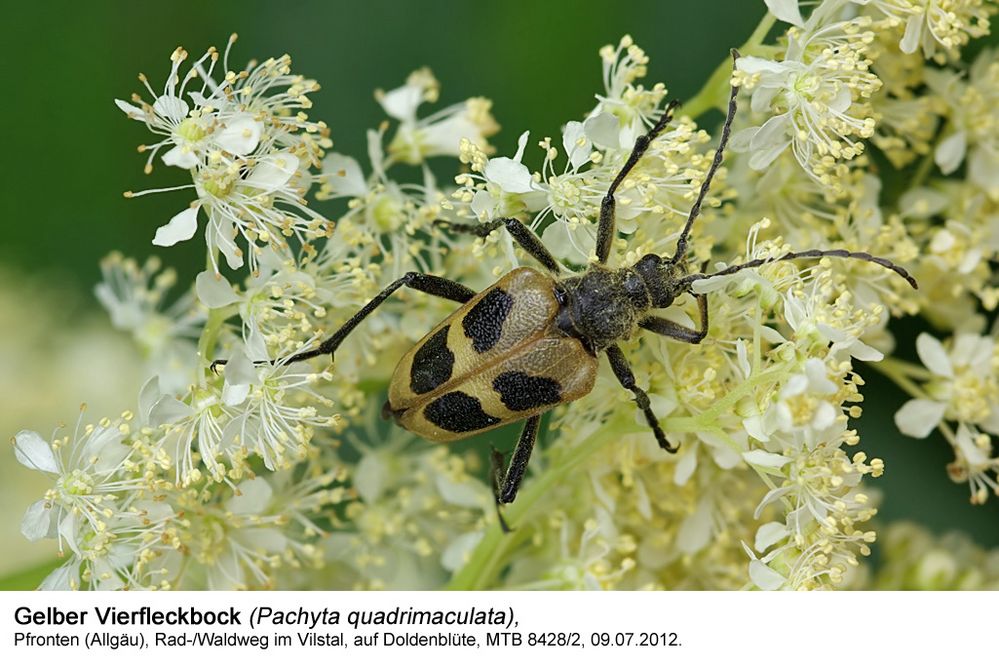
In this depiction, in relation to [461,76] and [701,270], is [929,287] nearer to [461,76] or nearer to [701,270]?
[701,270]

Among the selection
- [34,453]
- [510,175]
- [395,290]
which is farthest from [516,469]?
[34,453]

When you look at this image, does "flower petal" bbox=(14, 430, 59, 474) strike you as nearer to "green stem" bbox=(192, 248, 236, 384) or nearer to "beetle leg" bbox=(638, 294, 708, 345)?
"green stem" bbox=(192, 248, 236, 384)

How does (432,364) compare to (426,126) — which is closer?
(432,364)

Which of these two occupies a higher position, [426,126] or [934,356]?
[426,126]

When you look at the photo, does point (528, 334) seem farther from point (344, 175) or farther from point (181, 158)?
point (181, 158)

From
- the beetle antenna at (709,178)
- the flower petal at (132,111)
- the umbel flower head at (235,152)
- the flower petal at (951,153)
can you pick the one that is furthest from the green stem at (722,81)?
the flower petal at (132,111)

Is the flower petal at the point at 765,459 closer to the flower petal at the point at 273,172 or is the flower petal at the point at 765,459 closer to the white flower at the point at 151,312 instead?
the flower petal at the point at 273,172
